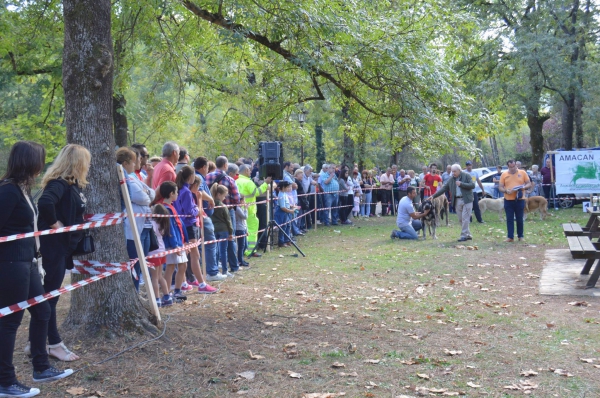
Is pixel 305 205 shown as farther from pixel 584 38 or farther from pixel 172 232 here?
pixel 584 38

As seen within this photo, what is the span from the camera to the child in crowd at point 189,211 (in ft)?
29.6

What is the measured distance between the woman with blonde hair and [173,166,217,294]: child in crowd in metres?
3.48

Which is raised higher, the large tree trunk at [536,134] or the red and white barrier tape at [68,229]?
the large tree trunk at [536,134]

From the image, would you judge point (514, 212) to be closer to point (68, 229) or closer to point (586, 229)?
point (586, 229)

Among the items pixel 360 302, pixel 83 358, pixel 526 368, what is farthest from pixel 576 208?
pixel 83 358

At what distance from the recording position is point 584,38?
28.0 meters

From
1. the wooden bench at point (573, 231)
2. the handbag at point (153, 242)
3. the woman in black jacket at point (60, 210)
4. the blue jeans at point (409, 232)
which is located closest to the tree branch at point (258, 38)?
the handbag at point (153, 242)

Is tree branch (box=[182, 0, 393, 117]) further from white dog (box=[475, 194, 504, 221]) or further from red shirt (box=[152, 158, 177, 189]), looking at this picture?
white dog (box=[475, 194, 504, 221])

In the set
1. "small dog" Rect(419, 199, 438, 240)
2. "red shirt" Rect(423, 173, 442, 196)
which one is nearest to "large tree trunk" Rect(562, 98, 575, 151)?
"red shirt" Rect(423, 173, 442, 196)

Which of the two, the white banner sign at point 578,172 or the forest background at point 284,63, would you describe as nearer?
the forest background at point 284,63

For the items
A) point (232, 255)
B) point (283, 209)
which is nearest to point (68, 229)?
point (232, 255)

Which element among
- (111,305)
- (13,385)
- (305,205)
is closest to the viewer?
(13,385)

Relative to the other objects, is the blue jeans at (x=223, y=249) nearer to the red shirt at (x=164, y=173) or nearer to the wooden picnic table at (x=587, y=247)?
the red shirt at (x=164, y=173)

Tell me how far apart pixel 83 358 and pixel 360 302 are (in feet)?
13.3
